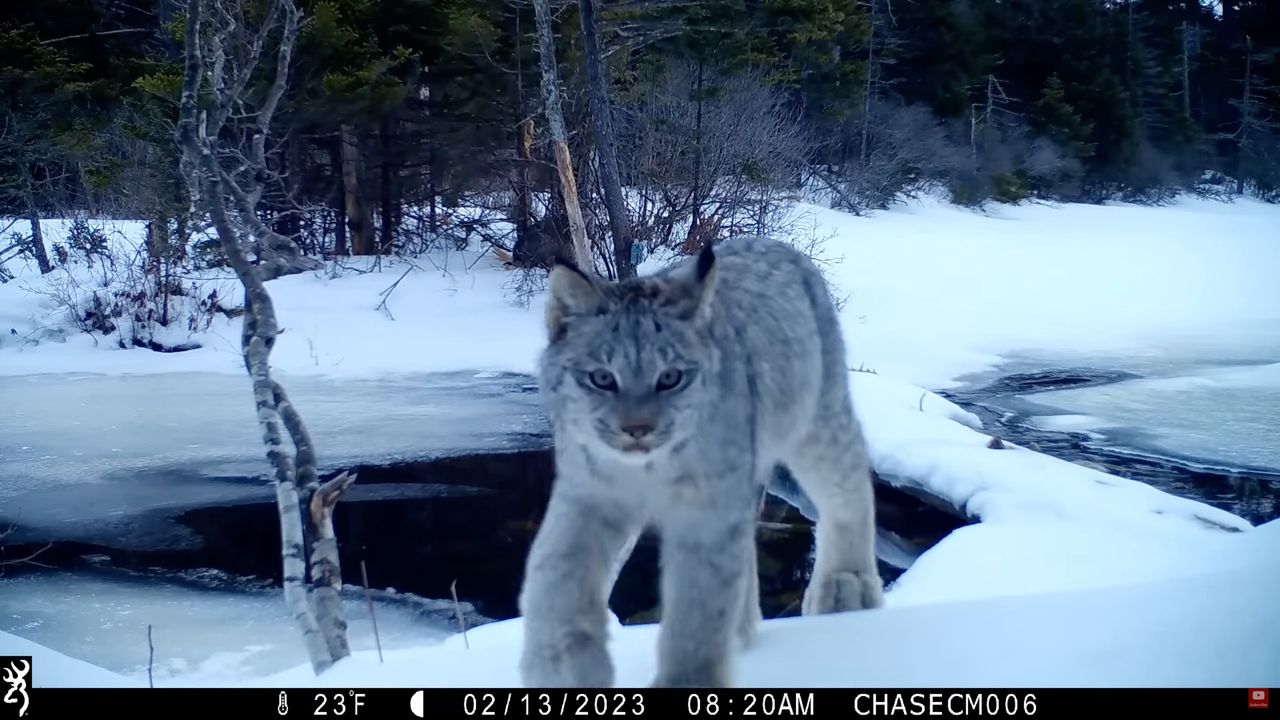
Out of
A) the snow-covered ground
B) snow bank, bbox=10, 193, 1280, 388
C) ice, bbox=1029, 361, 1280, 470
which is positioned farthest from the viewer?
snow bank, bbox=10, 193, 1280, 388

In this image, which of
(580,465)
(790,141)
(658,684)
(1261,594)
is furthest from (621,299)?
(790,141)

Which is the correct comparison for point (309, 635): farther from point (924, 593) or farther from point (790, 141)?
point (790, 141)

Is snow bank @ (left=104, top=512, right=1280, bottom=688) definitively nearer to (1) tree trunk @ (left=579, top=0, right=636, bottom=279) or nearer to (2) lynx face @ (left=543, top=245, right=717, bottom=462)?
(2) lynx face @ (left=543, top=245, right=717, bottom=462)

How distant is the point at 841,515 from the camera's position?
14.1ft

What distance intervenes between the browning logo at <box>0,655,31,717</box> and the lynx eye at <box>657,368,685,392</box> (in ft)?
6.67

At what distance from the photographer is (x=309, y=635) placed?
15.3 ft

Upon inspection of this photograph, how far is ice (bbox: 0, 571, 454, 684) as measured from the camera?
5.33m

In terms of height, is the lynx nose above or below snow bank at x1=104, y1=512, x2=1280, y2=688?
above

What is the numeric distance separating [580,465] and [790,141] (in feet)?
52.9

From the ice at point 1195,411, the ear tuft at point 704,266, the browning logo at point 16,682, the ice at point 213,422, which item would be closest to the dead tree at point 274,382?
the browning logo at point 16,682
